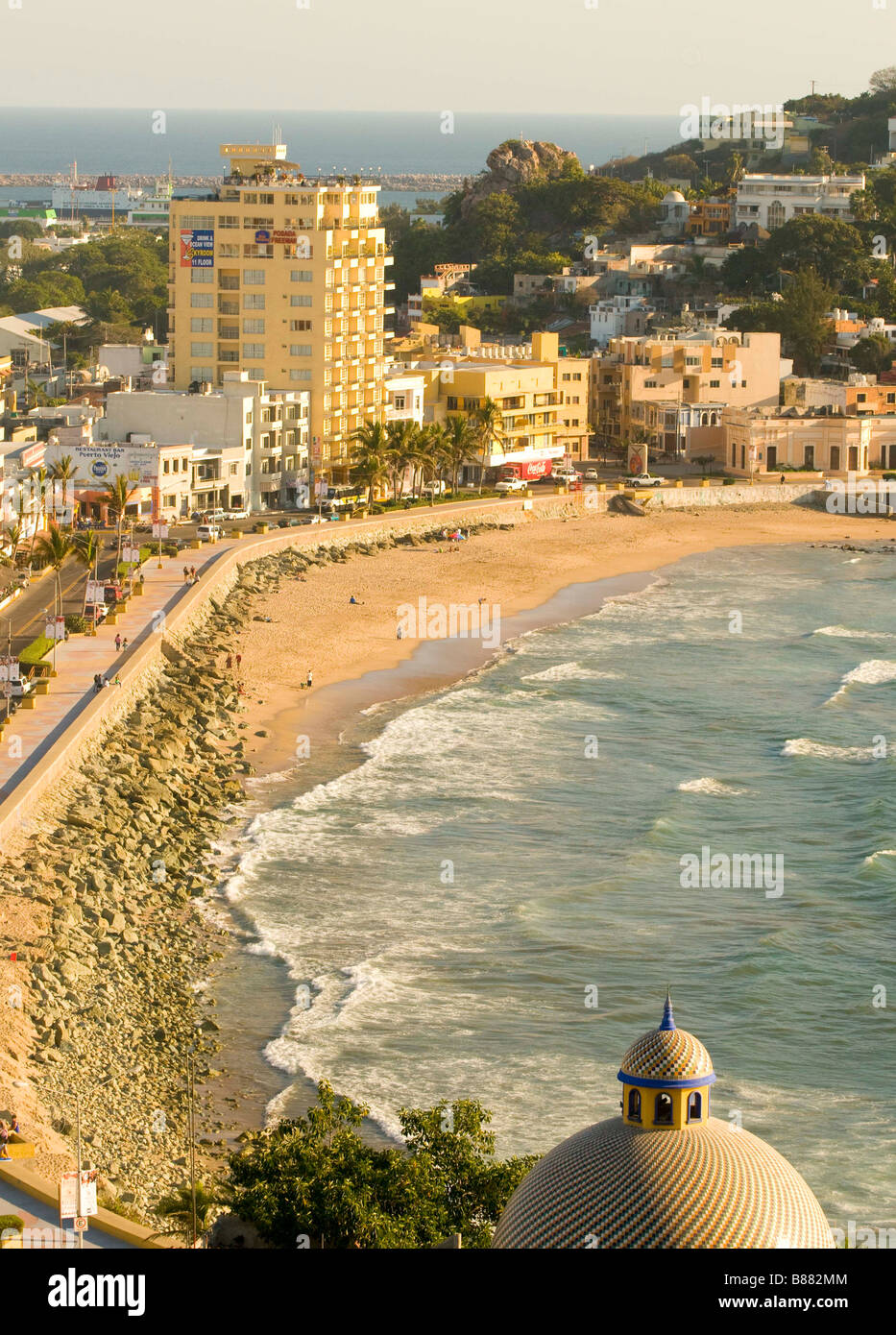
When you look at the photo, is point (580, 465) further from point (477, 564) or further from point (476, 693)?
point (476, 693)

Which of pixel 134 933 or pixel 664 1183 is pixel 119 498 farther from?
pixel 664 1183

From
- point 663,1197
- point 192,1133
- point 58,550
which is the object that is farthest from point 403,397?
→ point 663,1197

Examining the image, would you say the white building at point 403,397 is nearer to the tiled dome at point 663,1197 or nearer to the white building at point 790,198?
the white building at point 790,198

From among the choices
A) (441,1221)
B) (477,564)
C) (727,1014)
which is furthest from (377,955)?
(477,564)

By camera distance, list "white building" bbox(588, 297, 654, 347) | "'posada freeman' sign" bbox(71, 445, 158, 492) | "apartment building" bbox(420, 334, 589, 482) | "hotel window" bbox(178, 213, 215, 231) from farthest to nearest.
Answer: "white building" bbox(588, 297, 654, 347), "apartment building" bbox(420, 334, 589, 482), "hotel window" bbox(178, 213, 215, 231), "'posada freeman' sign" bbox(71, 445, 158, 492)

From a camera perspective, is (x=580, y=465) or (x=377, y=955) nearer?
(x=377, y=955)

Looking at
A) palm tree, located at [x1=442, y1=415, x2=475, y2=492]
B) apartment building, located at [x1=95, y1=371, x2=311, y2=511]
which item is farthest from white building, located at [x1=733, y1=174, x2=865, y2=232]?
apartment building, located at [x1=95, y1=371, x2=311, y2=511]

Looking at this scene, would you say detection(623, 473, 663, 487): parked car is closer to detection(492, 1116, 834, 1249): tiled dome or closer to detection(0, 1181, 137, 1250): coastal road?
detection(0, 1181, 137, 1250): coastal road
